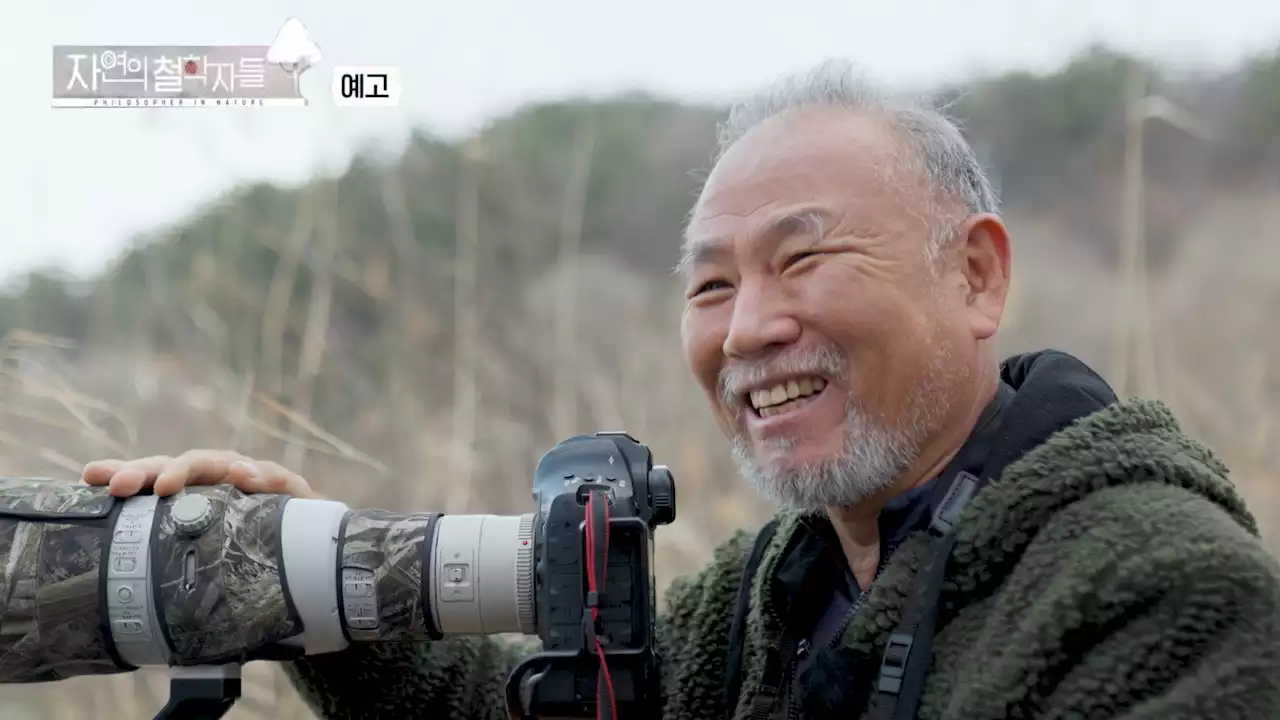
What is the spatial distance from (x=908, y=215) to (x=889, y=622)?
1.36 feet

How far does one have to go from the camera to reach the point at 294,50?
80.4 inches

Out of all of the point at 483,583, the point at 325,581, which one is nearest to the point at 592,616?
the point at 483,583

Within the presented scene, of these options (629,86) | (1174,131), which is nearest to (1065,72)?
(1174,131)

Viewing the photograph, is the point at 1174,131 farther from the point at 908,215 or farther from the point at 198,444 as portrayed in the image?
the point at 198,444

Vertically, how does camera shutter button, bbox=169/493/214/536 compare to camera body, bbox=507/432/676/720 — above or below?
above

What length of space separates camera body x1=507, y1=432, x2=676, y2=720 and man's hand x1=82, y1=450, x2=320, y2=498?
35 cm

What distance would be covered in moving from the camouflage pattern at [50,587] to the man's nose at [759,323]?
666 mm

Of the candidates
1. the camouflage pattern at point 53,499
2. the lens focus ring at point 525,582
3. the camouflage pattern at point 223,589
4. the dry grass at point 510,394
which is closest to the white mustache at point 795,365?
the lens focus ring at point 525,582

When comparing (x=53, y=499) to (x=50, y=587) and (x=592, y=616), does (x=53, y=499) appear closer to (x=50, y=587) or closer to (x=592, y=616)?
(x=50, y=587)

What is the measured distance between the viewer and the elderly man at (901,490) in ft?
2.97

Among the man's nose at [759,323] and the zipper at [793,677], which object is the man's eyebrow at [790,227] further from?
the zipper at [793,677]

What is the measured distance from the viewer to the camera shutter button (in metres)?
1.14

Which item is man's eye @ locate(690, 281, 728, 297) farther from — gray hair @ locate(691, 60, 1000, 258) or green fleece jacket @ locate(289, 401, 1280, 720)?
green fleece jacket @ locate(289, 401, 1280, 720)

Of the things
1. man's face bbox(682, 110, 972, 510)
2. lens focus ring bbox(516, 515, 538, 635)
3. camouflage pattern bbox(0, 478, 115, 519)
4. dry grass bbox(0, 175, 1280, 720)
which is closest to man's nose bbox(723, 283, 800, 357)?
man's face bbox(682, 110, 972, 510)
